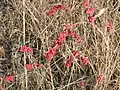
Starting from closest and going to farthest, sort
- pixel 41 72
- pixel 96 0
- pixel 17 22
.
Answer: pixel 41 72, pixel 96 0, pixel 17 22

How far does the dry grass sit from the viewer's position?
182 cm

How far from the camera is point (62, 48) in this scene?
6.83 feet

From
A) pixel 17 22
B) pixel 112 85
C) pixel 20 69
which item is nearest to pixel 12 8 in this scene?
pixel 17 22

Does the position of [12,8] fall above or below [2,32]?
above

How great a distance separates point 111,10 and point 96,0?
158 millimetres

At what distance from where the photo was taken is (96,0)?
215cm

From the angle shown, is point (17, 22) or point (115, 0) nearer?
point (115, 0)

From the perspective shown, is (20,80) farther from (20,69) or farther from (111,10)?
(111,10)

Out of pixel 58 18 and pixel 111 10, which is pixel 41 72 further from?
pixel 111 10

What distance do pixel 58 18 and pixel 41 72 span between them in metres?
0.56

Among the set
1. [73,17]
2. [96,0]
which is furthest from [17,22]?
[96,0]

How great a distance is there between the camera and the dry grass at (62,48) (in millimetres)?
1824

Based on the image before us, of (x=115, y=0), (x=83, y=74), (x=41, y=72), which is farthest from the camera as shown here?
(x=115, y=0)

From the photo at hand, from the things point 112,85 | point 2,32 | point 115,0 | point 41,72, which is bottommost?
point 112,85
